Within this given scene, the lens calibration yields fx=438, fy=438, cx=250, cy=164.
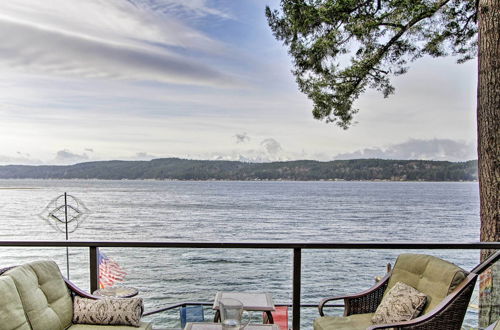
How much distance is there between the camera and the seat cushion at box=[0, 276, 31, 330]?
2.41 metres

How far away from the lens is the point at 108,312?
300 cm

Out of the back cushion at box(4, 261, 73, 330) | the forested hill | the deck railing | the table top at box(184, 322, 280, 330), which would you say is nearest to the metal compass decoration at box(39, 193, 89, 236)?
the forested hill

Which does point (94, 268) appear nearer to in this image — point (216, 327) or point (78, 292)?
point (78, 292)

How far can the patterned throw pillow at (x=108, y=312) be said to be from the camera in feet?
9.78

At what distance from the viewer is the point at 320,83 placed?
21.9 feet

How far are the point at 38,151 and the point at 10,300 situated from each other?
86.6ft

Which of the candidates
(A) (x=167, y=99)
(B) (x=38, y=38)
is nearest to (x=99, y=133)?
(A) (x=167, y=99)

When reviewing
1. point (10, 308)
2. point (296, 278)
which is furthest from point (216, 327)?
point (10, 308)

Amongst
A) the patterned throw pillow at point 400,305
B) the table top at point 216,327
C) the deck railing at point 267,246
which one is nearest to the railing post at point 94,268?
the deck railing at point 267,246

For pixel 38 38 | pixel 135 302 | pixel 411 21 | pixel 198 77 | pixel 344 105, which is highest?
pixel 198 77

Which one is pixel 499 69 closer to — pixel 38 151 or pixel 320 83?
pixel 320 83

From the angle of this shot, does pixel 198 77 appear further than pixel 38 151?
No

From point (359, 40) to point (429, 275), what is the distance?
4072 mm

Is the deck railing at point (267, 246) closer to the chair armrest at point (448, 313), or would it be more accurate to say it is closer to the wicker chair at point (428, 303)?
the wicker chair at point (428, 303)
